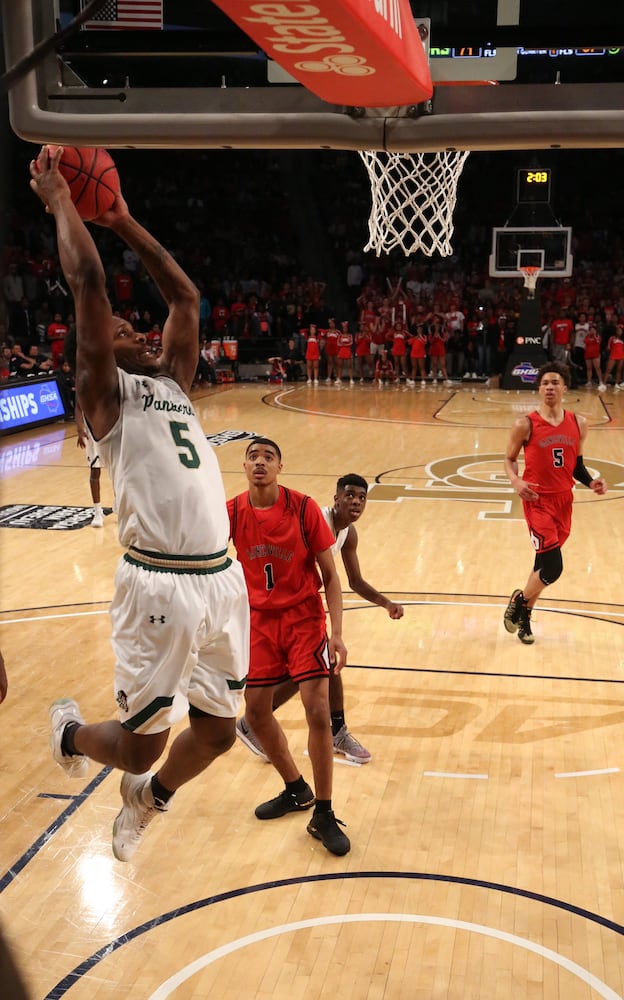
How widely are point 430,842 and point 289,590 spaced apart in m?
1.31

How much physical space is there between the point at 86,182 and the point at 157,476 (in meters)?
1.05

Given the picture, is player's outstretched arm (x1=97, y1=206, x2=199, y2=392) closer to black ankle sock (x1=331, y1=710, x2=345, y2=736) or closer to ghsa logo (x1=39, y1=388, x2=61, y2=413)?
black ankle sock (x1=331, y1=710, x2=345, y2=736)

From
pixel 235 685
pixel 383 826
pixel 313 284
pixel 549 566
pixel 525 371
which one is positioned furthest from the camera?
pixel 313 284

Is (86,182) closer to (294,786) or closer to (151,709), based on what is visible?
(151,709)

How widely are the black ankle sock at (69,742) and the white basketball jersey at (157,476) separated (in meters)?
0.93

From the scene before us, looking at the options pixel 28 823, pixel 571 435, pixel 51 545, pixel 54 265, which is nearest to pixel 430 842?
pixel 28 823

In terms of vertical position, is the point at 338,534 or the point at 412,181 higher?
the point at 412,181

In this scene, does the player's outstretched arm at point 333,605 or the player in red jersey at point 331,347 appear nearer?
the player's outstretched arm at point 333,605

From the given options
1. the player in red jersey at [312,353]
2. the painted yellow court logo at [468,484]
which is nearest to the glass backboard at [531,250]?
the player in red jersey at [312,353]

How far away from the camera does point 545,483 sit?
752 cm

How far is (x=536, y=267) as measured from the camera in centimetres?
2205

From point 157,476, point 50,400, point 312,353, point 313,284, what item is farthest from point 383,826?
point 313,284

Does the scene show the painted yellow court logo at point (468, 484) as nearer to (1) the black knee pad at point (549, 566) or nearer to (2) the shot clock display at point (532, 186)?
(1) the black knee pad at point (549, 566)

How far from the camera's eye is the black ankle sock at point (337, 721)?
18.9 feet
